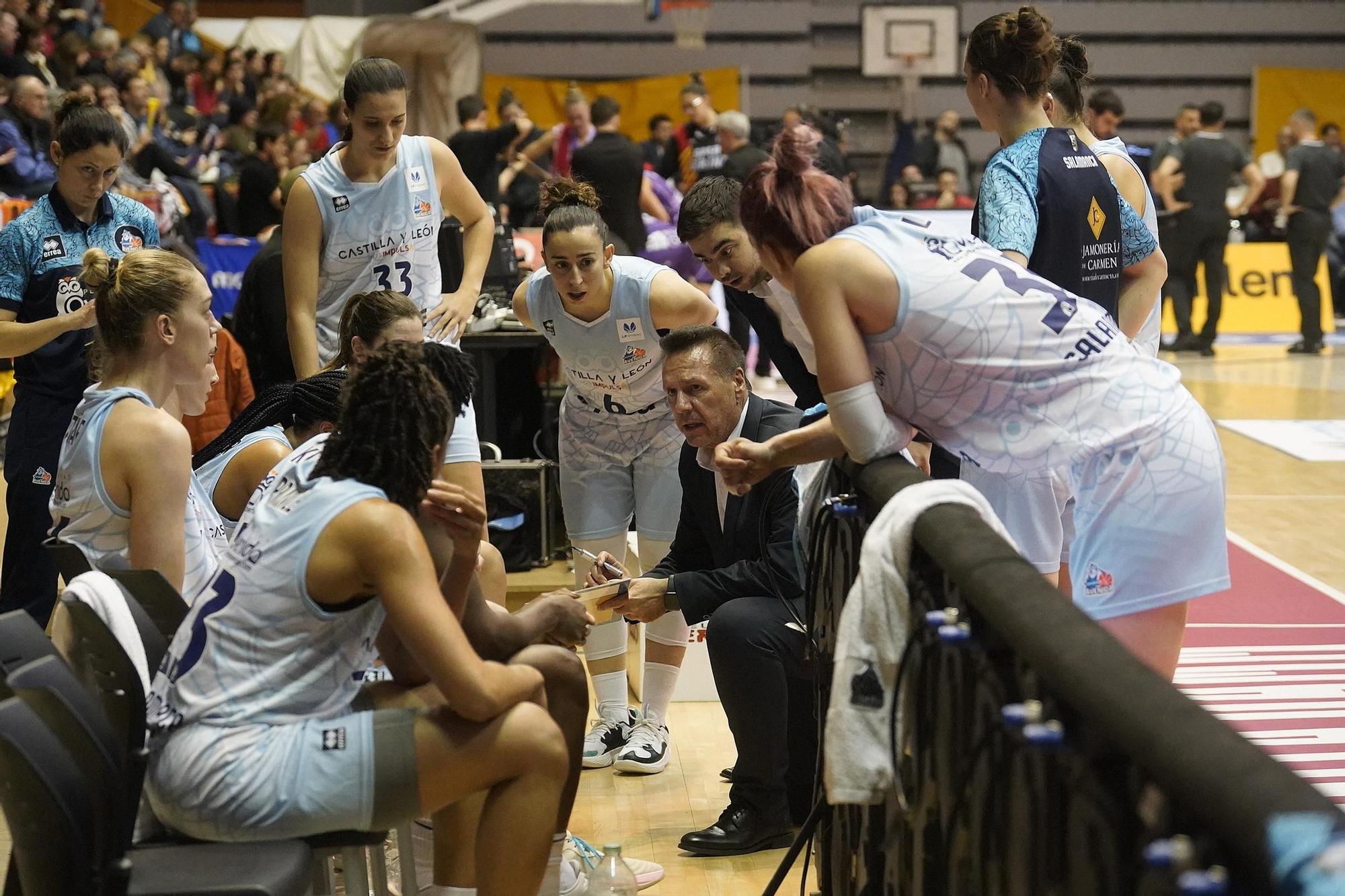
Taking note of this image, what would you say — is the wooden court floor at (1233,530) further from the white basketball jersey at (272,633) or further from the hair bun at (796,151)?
the hair bun at (796,151)

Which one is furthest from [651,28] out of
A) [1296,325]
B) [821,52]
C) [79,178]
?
[79,178]

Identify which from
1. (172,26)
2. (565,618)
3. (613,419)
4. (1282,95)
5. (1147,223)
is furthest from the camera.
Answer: (1282,95)

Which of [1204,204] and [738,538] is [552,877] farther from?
[1204,204]

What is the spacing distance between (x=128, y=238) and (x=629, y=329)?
1.43m

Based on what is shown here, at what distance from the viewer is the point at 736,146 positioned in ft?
34.6

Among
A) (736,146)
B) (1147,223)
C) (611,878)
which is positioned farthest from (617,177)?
(611,878)

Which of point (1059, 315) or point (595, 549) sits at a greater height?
point (1059, 315)

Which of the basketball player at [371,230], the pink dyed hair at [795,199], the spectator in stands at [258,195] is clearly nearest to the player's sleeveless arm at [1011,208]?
the pink dyed hair at [795,199]

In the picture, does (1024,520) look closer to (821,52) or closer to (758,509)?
(758,509)

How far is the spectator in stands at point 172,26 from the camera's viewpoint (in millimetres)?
14641

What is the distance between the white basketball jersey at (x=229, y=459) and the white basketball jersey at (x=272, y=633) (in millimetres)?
1040

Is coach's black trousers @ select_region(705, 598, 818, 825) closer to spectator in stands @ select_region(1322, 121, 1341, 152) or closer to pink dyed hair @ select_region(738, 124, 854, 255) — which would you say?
pink dyed hair @ select_region(738, 124, 854, 255)

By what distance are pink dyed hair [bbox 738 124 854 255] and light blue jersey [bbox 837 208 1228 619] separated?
46 mm

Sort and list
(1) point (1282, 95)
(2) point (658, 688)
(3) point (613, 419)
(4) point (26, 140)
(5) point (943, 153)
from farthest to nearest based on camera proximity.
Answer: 1. (1) point (1282, 95)
2. (5) point (943, 153)
3. (4) point (26, 140)
4. (3) point (613, 419)
5. (2) point (658, 688)
